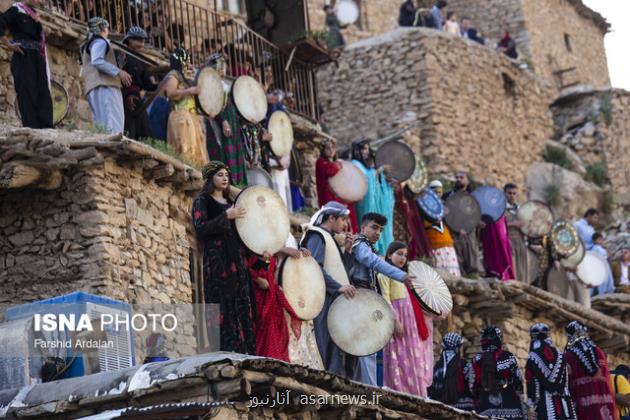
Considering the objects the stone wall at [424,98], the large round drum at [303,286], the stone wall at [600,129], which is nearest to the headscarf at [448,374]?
the large round drum at [303,286]

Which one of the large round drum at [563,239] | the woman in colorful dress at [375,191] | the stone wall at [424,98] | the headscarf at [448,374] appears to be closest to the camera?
the headscarf at [448,374]

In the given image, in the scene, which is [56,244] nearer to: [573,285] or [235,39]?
[235,39]

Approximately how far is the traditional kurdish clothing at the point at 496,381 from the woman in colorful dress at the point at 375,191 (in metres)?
4.43

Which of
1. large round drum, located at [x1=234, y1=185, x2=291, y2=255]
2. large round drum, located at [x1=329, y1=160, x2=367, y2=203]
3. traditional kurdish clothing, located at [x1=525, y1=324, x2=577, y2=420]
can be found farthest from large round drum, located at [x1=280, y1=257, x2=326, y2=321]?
large round drum, located at [x1=329, y1=160, x2=367, y2=203]

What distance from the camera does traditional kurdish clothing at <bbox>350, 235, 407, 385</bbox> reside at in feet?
39.9

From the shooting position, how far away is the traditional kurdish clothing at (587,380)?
44.5 feet

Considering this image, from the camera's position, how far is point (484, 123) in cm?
2711

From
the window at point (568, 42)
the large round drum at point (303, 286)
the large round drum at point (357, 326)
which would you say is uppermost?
the window at point (568, 42)

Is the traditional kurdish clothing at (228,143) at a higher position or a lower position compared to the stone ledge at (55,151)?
higher

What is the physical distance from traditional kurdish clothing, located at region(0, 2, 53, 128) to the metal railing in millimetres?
2131

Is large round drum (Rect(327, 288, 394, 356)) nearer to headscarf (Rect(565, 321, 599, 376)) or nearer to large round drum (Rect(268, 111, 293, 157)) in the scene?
headscarf (Rect(565, 321, 599, 376))

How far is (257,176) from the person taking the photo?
15.5m

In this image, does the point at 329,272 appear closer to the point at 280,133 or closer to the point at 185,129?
the point at 185,129

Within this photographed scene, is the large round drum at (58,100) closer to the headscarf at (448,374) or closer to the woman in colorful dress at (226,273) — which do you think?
the woman in colorful dress at (226,273)
